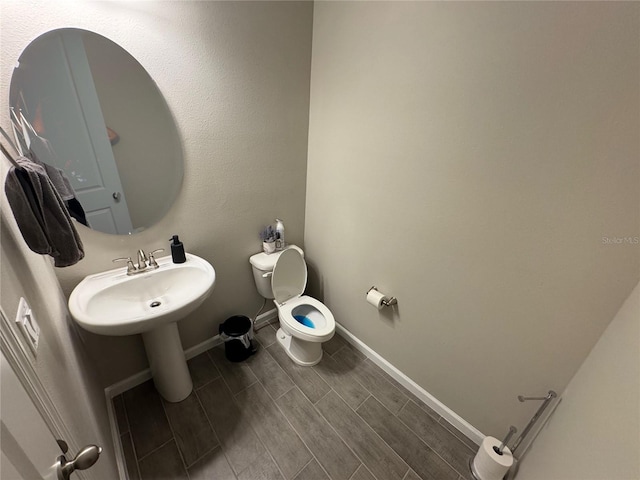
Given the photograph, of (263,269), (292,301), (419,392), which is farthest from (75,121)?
(419,392)

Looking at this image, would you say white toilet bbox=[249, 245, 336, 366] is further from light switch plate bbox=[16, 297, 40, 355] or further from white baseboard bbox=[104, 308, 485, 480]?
light switch plate bbox=[16, 297, 40, 355]

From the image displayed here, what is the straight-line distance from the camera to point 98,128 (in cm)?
114

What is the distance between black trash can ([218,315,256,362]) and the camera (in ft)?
5.79

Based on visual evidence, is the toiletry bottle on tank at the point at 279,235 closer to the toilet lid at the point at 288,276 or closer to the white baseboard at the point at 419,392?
the toilet lid at the point at 288,276

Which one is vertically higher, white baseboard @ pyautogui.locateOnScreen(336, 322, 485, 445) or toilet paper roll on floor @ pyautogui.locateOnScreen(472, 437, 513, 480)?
toilet paper roll on floor @ pyautogui.locateOnScreen(472, 437, 513, 480)

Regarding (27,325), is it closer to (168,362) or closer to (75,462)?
(75,462)

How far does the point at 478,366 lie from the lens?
1290 millimetres

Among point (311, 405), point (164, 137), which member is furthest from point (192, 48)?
point (311, 405)

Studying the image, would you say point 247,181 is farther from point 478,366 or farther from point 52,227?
point 478,366

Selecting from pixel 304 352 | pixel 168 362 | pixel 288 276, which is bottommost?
pixel 304 352

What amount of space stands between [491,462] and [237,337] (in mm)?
1476

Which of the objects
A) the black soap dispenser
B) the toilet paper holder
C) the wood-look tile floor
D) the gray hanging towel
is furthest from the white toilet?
the gray hanging towel

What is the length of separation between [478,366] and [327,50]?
74.8 inches

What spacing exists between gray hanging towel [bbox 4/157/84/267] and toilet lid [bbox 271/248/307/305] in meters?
1.09
